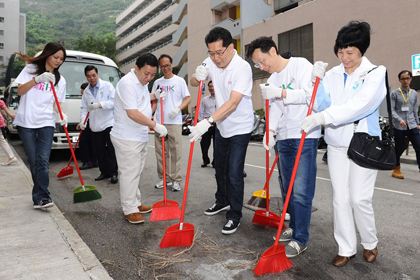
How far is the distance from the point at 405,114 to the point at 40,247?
611 cm

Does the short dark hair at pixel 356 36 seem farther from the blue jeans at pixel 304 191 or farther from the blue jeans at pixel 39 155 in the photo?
the blue jeans at pixel 39 155

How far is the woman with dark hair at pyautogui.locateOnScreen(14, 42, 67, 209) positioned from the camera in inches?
152

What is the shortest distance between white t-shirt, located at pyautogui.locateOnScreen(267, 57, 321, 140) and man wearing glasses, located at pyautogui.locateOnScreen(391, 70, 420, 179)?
13.0ft

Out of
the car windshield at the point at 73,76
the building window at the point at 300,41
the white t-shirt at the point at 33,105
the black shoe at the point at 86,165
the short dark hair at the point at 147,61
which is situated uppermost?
the building window at the point at 300,41

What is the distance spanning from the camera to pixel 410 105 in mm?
6016

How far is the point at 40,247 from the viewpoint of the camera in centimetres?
288

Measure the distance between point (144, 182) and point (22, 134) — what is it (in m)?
2.32

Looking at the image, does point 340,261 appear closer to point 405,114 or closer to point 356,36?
point 356,36

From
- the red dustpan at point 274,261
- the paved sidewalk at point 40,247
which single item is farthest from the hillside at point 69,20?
the red dustpan at point 274,261

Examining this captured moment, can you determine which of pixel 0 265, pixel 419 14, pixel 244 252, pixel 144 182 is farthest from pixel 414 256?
pixel 419 14

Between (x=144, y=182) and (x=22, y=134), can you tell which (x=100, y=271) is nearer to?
(x=22, y=134)

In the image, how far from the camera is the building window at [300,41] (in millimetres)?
18172

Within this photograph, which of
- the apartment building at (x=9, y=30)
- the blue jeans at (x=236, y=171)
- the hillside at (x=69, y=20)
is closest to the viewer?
the blue jeans at (x=236, y=171)

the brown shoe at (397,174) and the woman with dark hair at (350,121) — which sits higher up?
the woman with dark hair at (350,121)
